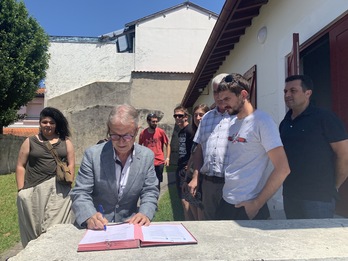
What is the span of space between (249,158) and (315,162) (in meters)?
0.63

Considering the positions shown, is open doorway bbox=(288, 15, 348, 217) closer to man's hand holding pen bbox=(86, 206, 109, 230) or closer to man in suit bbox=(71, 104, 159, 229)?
man in suit bbox=(71, 104, 159, 229)

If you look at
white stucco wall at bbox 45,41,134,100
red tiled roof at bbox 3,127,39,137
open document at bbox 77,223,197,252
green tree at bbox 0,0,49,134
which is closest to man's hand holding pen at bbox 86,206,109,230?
open document at bbox 77,223,197,252

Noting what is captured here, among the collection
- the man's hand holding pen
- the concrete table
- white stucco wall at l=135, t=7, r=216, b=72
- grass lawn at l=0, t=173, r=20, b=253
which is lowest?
grass lawn at l=0, t=173, r=20, b=253

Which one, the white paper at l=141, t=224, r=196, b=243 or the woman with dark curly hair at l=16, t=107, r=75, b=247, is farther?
the woman with dark curly hair at l=16, t=107, r=75, b=247

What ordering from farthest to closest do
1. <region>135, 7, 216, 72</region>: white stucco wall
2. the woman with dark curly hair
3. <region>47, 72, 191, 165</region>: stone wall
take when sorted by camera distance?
<region>135, 7, 216, 72</region>: white stucco wall < <region>47, 72, 191, 165</region>: stone wall < the woman with dark curly hair

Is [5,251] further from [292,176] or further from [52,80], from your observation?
[52,80]

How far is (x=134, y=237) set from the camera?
1.58 metres

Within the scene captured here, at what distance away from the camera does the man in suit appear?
209cm

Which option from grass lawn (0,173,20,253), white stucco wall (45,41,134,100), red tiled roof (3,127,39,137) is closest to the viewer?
grass lawn (0,173,20,253)

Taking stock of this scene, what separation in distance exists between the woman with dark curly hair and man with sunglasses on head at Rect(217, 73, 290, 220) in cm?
188

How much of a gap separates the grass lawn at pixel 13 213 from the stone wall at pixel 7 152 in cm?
344

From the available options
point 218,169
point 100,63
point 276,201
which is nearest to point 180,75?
point 100,63

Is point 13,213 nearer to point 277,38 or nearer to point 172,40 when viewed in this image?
point 277,38

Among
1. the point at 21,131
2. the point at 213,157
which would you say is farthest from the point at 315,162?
the point at 21,131
